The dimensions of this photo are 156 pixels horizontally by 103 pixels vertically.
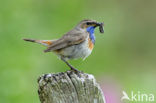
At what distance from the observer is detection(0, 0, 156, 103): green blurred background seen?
8.94 meters

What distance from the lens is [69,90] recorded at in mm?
5840

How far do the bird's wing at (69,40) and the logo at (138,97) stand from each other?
1.16 m

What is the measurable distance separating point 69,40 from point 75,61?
204 centimetres

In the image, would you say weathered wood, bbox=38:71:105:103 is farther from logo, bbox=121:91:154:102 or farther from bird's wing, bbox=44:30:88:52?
logo, bbox=121:91:154:102

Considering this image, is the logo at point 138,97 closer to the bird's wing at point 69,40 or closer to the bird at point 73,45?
the bird at point 73,45

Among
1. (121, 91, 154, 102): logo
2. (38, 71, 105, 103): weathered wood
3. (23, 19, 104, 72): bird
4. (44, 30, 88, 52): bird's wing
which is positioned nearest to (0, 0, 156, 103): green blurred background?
(121, 91, 154, 102): logo

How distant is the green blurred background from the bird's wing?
122 centimetres

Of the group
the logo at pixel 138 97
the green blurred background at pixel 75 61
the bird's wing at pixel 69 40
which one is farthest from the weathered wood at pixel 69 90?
the green blurred background at pixel 75 61

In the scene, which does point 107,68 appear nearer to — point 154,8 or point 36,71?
point 36,71

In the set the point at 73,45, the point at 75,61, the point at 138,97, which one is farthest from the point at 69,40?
Answer: the point at 75,61

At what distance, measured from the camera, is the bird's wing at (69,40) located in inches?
304

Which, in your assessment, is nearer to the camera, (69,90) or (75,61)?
(69,90)

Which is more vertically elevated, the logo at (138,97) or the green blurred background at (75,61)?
the green blurred background at (75,61)

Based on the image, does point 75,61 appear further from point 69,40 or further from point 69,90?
point 69,90
